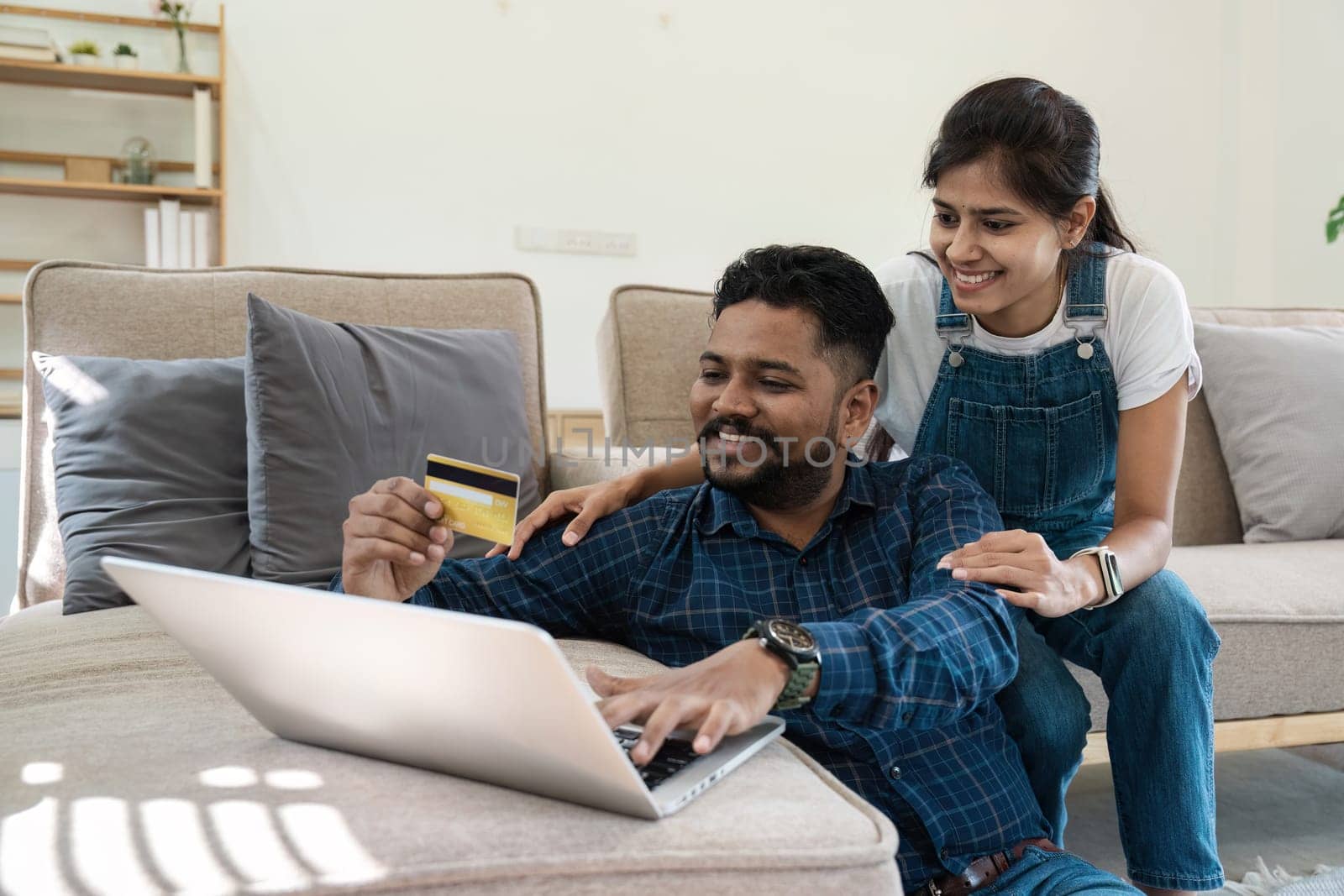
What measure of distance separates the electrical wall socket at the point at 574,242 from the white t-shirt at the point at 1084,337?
2649 millimetres

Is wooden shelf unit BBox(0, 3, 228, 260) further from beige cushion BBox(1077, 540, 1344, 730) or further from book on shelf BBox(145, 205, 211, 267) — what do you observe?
beige cushion BBox(1077, 540, 1344, 730)

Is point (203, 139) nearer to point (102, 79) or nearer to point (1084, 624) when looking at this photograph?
point (102, 79)

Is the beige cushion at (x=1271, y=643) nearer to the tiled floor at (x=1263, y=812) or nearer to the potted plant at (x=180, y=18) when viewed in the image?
the tiled floor at (x=1263, y=812)

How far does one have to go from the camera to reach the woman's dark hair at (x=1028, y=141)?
53.4 inches

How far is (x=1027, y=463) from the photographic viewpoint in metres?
1.49

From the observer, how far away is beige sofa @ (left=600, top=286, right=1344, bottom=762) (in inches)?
66.6

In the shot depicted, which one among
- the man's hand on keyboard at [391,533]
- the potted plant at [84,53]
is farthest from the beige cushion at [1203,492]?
the potted plant at [84,53]

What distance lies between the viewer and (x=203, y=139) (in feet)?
11.9

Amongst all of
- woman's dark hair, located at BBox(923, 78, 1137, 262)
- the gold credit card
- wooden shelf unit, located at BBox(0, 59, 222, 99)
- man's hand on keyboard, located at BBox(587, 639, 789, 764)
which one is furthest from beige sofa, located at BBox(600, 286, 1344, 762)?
wooden shelf unit, located at BBox(0, 59, 222, 99)

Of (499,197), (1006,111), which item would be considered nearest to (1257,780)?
(1006,111)

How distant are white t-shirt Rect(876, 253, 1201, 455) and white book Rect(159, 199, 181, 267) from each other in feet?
9.40

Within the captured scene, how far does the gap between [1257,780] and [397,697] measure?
2053 mm

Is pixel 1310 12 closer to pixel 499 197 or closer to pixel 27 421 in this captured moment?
pixel 499 197

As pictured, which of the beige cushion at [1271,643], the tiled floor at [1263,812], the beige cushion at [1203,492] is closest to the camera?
the beige cushion at [1271,643]
